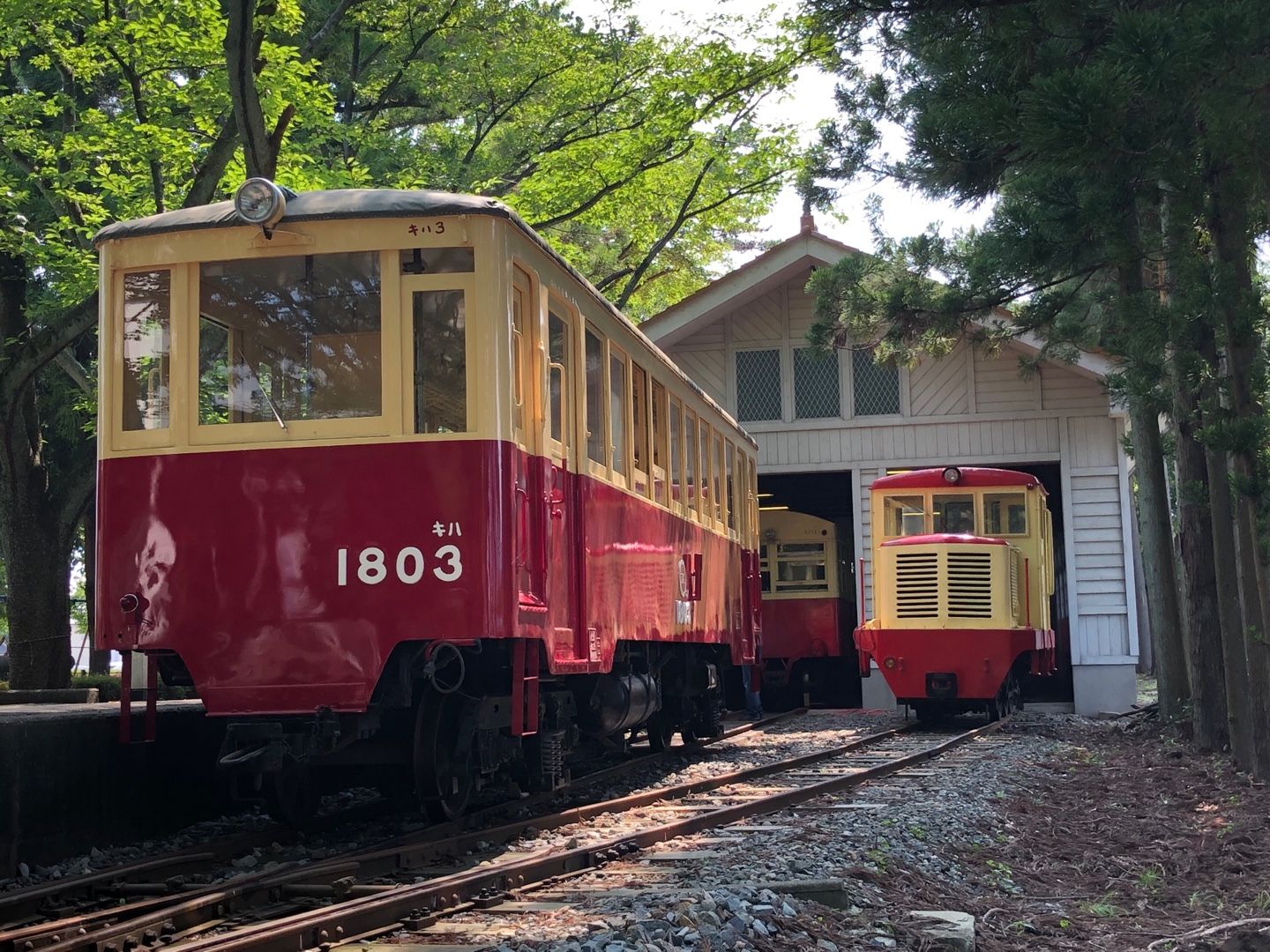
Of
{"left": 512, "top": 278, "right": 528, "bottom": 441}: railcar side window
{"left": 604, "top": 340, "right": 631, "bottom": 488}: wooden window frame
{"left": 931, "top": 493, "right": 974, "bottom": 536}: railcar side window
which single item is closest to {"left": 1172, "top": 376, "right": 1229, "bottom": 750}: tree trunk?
{"left": 931, "top": 493, "right": 974, "bottom": 536}: railcar side window

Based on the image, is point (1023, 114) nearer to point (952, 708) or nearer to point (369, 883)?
point (369, 883)

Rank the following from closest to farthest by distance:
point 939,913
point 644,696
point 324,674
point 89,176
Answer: point 939,913 → point 324,674 → point 644,696 → point 89,176

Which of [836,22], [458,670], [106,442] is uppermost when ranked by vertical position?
[836,22]

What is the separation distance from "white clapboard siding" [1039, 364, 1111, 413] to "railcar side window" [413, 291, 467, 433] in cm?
1439

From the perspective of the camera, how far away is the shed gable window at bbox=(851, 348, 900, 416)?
2067 centimetres

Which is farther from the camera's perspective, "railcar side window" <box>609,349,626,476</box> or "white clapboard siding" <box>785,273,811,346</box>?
"white clapboard siding" <box>785,273,811,346</box>

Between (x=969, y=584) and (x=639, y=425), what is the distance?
6.95 meters

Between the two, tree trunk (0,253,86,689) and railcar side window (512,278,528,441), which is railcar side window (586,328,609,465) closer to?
railcar side window (512,278,528,441)

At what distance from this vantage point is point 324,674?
22.5ft

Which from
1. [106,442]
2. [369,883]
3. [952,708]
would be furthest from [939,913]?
[952,708]

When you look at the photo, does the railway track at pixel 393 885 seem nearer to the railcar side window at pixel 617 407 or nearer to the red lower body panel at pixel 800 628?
the railcar side window at pixel 617 407

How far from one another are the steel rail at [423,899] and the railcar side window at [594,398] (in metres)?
2.27

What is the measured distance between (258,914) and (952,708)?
1313 cm

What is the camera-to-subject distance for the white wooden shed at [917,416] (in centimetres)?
1981
